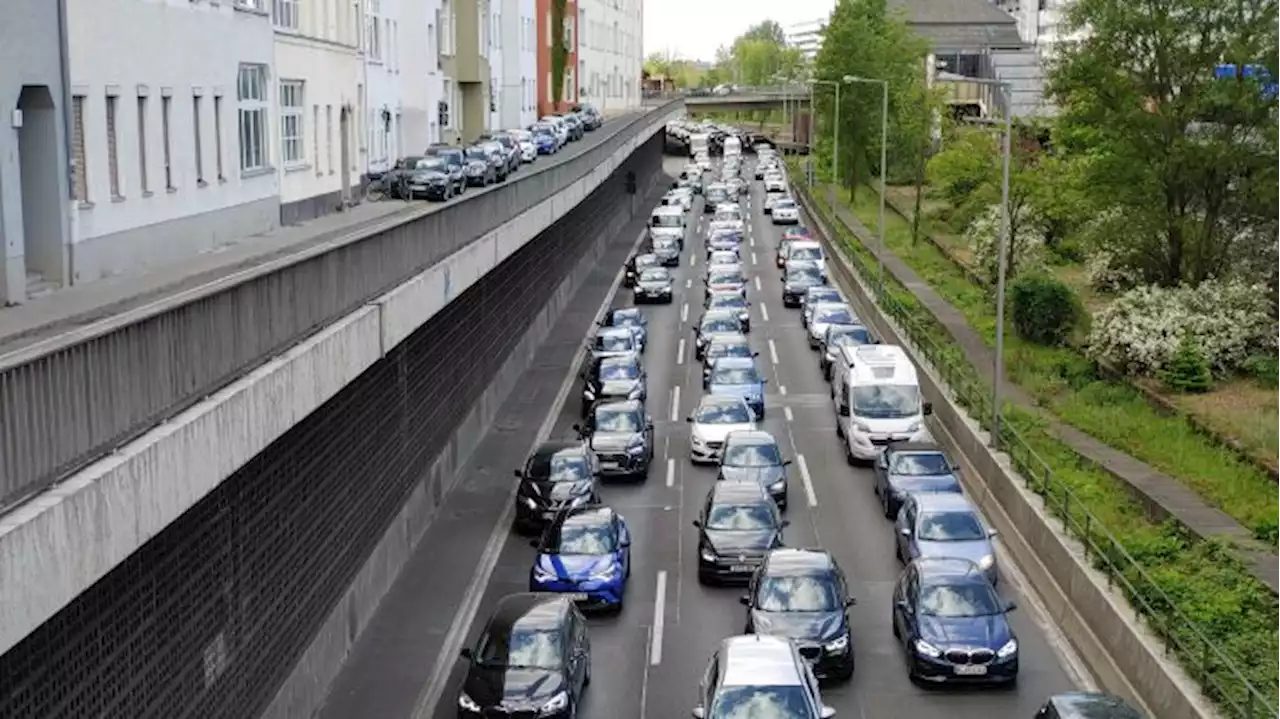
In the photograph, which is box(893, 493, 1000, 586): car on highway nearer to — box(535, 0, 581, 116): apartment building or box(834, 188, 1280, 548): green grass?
box(834, 188, 1280, 548): green grass

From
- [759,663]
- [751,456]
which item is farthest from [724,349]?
[759,663]

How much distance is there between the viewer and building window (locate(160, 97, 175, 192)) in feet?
106

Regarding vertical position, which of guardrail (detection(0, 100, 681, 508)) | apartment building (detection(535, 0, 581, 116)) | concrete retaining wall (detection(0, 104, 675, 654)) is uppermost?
apartment building (detection(535, 0, 581, 116))

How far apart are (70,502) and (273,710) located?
8.19 meters

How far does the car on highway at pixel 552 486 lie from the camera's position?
30281mm

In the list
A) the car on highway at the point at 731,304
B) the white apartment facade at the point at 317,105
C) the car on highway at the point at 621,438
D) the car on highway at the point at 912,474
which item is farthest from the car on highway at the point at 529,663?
the car on highway at the point at 731,304

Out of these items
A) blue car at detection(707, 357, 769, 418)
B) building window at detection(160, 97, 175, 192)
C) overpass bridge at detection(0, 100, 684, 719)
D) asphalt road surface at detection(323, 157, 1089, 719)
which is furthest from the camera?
blue car at detection(707, 357, 769, 418)

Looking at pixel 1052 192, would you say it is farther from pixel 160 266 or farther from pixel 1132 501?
pixel 160 266

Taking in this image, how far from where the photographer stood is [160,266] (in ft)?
105

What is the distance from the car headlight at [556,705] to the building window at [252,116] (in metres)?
22.1

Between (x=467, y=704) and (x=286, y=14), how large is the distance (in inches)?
1173

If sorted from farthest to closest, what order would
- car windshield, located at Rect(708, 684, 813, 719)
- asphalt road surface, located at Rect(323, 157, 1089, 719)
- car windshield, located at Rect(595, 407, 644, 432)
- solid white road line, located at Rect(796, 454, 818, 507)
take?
car windshield, located at Rect(595, 407, 644, 432)
solid white road line, located at Rect(796, 454, 818, 507)
asphalt road surface, located at Rect(323, 157, 1089, 719)
car windshield, located at Rect(708, 684, 813, 719)

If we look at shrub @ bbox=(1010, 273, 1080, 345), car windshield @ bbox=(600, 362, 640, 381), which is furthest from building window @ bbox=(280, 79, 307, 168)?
shrub @ bbox=(1010, 273, 1080, 345)

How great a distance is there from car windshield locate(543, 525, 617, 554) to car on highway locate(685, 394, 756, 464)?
29.3 ft
